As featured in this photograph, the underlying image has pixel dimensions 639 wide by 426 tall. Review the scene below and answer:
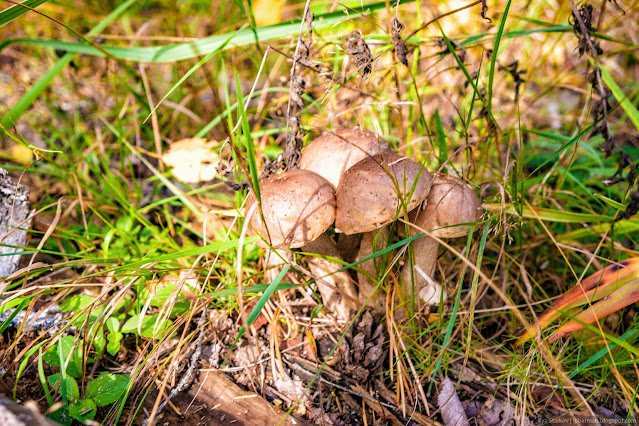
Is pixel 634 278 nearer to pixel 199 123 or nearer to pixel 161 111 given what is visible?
pixel 199 123

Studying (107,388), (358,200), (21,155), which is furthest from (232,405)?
(21,155)

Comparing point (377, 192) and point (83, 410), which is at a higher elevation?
point (377, 192)

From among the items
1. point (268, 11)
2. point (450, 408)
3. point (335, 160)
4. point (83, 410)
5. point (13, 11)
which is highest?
point (268, 11)

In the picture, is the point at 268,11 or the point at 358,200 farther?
the point at 268,11

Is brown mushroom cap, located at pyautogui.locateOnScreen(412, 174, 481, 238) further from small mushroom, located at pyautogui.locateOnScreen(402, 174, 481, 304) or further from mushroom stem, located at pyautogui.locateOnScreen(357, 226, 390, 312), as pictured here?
mushroom stem, located at pyautogui.locateOnScreen(357, 226, 390, 312)

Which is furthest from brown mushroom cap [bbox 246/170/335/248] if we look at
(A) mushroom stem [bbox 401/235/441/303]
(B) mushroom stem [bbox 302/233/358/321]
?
(A) mushroom stem [bbox 401/235/441/303]

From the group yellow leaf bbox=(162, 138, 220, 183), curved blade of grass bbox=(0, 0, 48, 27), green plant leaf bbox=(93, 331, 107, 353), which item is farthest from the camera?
yellow leaf bbox=(162, 138, 220, 183)

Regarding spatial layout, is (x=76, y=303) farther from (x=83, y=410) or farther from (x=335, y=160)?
(x=335, y=160)

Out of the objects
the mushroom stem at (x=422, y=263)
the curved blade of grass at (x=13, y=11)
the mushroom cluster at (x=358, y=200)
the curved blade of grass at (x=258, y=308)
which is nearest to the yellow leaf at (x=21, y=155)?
the curved blade of grass at (x=13, y=11)
